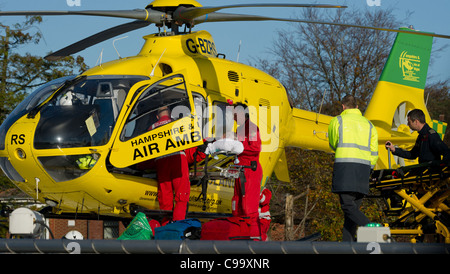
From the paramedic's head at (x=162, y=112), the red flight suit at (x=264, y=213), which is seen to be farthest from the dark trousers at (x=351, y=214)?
the paramedic's head at (x=162, y=112)

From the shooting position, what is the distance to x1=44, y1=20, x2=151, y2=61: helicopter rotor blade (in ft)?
36.1

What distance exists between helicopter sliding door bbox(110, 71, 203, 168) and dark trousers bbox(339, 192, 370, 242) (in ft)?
7.80

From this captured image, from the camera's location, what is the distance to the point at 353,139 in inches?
311

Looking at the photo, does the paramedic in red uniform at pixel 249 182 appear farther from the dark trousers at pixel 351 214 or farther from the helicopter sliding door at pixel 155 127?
the dark trousers at pixel 351 214

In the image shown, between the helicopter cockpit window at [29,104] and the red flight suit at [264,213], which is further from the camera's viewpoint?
the red flight suit at [264,213]

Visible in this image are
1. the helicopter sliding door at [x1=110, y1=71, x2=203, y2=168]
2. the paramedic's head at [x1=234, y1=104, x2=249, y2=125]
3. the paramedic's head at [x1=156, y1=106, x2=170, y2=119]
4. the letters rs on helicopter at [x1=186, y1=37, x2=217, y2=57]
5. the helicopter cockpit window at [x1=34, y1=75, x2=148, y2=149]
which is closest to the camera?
the helicopter cockpit window at [x1=34, y1=75, x2=148, y2=149]

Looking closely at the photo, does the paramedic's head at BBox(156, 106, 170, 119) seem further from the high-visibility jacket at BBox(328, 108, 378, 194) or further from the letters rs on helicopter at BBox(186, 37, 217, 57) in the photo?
the high-visibility jacket at BBox(328, 108, 378, 194)

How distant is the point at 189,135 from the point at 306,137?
4.29 meters

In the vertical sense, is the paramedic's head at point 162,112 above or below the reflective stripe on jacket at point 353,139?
above

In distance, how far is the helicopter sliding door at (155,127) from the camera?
8.95 m

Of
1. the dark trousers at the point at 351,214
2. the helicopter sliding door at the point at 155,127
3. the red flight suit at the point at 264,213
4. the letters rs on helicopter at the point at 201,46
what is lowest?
the dark trousers at the point at 351,214

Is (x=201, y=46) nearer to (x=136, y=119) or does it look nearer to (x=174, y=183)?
(x=136, y=119)

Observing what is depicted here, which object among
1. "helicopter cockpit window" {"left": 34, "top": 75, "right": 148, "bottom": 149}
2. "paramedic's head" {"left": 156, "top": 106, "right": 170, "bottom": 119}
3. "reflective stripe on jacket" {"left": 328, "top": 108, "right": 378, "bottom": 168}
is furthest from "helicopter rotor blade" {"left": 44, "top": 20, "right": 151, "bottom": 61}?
"reflective stripe on jacket" {"left": 328, "top": 108, "right": 378, "bottom": 168}
